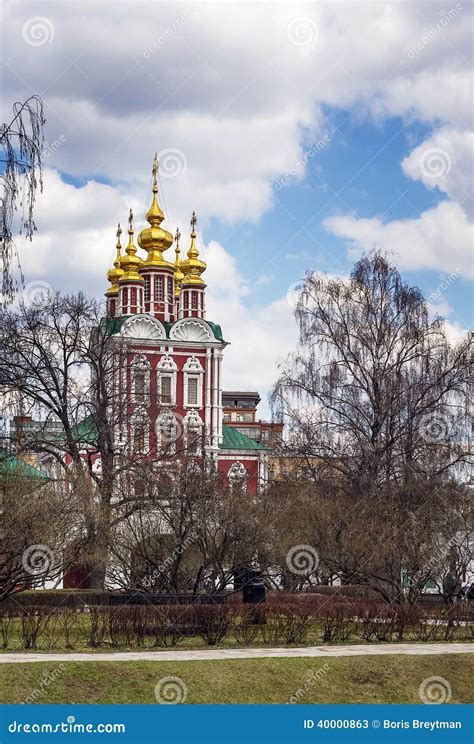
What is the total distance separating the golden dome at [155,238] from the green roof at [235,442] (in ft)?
27.3

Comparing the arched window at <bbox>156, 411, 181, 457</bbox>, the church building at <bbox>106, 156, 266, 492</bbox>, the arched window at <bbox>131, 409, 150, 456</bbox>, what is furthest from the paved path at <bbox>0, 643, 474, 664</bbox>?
the church building at <bbox>106, 156, 266, 492</bbox>

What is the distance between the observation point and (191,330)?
2029 inches

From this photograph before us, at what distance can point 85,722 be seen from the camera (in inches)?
484

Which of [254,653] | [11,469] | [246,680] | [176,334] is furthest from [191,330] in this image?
[246,680]

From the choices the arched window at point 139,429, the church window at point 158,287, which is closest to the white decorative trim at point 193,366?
the church window at point 158,287

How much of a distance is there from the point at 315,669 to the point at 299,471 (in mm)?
14817

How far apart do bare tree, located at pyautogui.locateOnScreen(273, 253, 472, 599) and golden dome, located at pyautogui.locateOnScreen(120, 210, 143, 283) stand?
23461 millimetres

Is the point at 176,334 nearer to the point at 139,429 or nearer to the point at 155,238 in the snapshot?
the point at 155,238

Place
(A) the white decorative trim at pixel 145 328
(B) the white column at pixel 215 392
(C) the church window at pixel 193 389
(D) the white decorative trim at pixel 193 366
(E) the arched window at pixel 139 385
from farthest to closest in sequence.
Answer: (C) the church window at pixel 193 389, (D) the white decorative trim at pixel 193 366, (B) the white column at pixel 215 392, (A) the white decorative trim at pixel 145 328, (E) the arched window at pixel 139 385

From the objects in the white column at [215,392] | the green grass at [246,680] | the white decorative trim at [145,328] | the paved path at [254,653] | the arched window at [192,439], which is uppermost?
the white decorative trim at [145,328]

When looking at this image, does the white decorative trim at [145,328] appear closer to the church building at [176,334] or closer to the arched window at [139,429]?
the church building at [176,334]

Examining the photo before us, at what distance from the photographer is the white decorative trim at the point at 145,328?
50062mm

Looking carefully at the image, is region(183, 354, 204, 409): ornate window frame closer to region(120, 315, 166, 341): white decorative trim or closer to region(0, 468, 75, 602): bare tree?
region(120, 315, 166, 341): white decorative trim

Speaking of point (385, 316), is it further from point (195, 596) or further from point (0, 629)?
point (0, 629)
